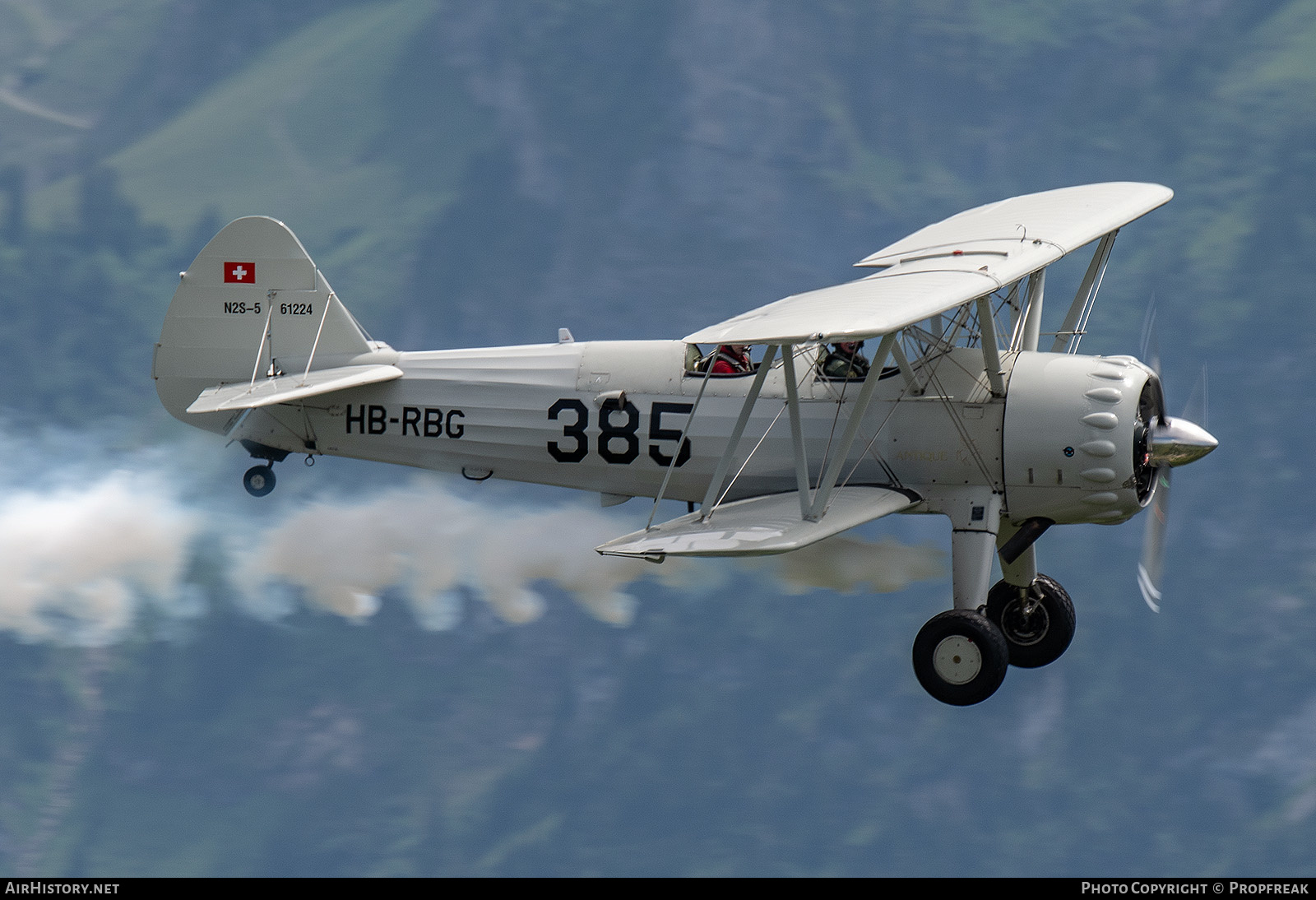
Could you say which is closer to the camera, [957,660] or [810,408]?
[957,660]

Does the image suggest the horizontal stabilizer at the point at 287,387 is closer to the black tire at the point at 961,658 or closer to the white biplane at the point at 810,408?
the white biplane at the point at 810,408

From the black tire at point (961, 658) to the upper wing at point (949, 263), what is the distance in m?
2.56

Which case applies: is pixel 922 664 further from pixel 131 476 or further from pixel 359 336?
pixel 131 476

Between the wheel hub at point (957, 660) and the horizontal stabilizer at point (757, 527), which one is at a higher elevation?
the horizontal stabilizer at point (757, 527)

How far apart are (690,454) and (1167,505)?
13.1 feet

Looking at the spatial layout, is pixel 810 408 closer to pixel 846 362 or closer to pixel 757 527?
pixel 846 362

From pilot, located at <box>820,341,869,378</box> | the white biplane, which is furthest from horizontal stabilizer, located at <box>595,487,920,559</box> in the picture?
pilot, located at <box>820,341,869,378</box>

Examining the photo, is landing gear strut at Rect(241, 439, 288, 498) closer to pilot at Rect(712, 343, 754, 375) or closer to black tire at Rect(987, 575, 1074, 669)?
pilot at Rect(712, 343, 754, 375)

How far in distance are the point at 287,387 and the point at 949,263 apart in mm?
6102

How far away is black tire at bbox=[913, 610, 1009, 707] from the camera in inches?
675

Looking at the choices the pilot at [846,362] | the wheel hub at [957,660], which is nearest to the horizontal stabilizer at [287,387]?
the pilot at [846,362]

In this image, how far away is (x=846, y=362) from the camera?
1833 centimetres

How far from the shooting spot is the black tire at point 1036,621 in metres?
19.1

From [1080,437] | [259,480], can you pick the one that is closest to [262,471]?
[259,480]
